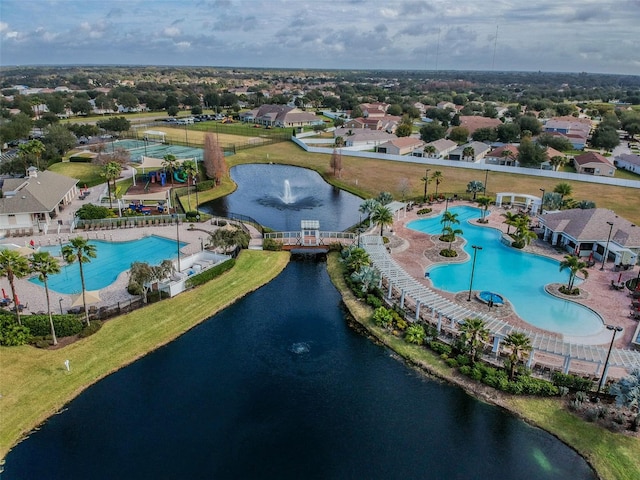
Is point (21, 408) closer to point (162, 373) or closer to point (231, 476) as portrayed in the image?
point (162, 373)

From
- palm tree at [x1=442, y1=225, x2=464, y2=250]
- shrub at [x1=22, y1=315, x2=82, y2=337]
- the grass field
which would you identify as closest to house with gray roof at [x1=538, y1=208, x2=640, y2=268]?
palm tree at [x1=442, y1=225, x2=464, y2=250]

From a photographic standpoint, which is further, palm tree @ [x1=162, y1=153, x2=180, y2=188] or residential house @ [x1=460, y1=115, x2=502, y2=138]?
residential house @ [x1=460, y1=115, x2=502, y2=138]

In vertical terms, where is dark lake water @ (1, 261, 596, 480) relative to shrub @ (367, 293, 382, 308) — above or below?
below

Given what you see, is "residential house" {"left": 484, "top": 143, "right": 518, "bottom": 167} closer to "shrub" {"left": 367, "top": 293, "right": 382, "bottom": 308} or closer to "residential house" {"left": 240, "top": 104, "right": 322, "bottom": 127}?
"shrub" {"left": 367, "top": 293, "right": 382, "bottom": 308}

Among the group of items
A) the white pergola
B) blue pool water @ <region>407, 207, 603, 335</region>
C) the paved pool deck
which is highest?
the white pergola

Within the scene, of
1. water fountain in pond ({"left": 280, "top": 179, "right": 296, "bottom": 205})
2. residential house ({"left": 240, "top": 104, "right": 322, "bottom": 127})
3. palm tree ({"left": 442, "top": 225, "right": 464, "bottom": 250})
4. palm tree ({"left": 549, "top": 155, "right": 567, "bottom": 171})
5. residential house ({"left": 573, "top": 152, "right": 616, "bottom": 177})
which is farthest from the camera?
residential house ({"left": 240, "top": 104, "right": 322, "bottom": 127})

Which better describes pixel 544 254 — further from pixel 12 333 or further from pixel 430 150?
pixel 12 333

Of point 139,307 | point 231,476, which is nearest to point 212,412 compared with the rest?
point 231,476

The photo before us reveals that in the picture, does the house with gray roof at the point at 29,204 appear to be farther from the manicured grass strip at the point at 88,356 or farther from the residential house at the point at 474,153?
the residential house at the point at 474,153
